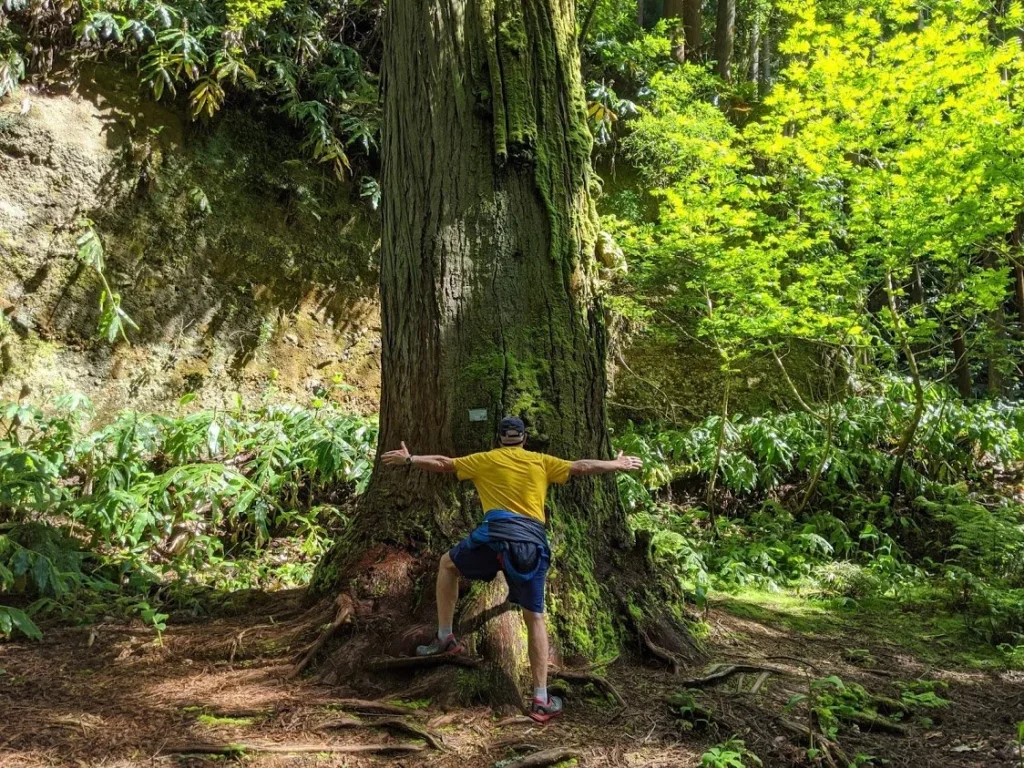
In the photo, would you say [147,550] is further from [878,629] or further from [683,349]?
[683,349]

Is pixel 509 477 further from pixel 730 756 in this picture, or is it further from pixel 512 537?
pixel 730 756

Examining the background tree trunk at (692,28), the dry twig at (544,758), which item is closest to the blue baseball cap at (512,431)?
the dry twig at (544,758)

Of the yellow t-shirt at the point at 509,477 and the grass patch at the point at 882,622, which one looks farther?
the grass patch at the point at 882,622

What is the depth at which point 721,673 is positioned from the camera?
3830 mm

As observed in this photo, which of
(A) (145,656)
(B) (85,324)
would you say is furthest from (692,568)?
(B) (85,324)

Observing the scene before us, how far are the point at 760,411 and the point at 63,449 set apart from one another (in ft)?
28.9

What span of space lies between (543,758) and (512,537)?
0.94 meters

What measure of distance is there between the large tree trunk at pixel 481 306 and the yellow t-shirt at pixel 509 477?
14.8 inches

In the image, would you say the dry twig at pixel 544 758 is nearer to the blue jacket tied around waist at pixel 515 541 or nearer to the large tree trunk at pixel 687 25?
the blue jacket tied around waist at pixel 515 541

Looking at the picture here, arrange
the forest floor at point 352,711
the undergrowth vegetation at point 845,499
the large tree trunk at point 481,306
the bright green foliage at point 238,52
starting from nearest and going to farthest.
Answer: the forest floor at point 352,711 → the large tree trunk at point 481,306 → the undergrowth vegetation at point 845,499 → the bright green foliage at point 238,52

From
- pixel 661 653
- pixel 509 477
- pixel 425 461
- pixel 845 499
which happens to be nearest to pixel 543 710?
pixel 661 653

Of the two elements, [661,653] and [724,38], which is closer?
[661,653]

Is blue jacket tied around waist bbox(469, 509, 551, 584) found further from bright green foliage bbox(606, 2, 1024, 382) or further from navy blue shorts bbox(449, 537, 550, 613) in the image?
bright green foliage bbox(606, 2, 1024, 382)

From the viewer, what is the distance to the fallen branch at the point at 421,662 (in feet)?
11.5
